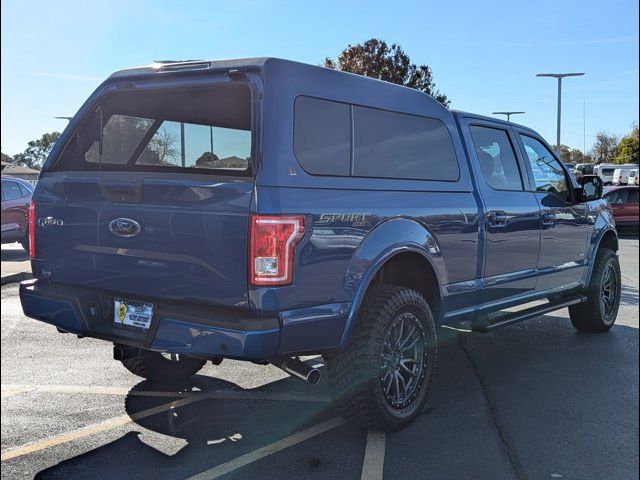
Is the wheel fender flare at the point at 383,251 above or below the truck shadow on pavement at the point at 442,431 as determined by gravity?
above

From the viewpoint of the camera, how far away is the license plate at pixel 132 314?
11.5ft

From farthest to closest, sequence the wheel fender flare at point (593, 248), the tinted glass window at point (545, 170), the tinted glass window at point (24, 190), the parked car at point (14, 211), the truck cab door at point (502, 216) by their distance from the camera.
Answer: the tinted glass window at point (24, 190), the parked car at point (14, 211), the wheel fender flare at point (593, 248), the tinted glass window at point (545, 170), the truck cab door at point (502, 216)

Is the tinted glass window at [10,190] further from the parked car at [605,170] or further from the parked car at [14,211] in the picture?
the parked car at [605,170]

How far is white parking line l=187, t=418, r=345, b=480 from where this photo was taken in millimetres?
3358

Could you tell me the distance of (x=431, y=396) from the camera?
4.64m

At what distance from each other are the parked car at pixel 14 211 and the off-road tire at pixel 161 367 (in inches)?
397

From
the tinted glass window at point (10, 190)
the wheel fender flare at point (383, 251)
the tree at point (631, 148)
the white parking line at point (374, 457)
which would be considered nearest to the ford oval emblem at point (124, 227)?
the wheel fender flare at point (383, 251)

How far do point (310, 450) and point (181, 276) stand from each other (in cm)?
124

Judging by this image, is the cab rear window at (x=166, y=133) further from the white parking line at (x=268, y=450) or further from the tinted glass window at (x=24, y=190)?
the tinted glass window at (x=24, y=190)

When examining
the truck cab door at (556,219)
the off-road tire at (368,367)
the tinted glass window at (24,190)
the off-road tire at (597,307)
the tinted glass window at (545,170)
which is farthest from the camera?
the tinted glass window at (24,190)

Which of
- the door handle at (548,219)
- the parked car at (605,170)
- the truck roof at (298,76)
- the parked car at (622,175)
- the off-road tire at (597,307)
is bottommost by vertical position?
the off-road tire at (597,307)

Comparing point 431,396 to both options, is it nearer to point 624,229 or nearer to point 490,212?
point 490,212

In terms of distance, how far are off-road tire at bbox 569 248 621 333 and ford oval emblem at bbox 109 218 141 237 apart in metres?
4.72

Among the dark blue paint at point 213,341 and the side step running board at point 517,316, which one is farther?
the side step running board at point 517,316
